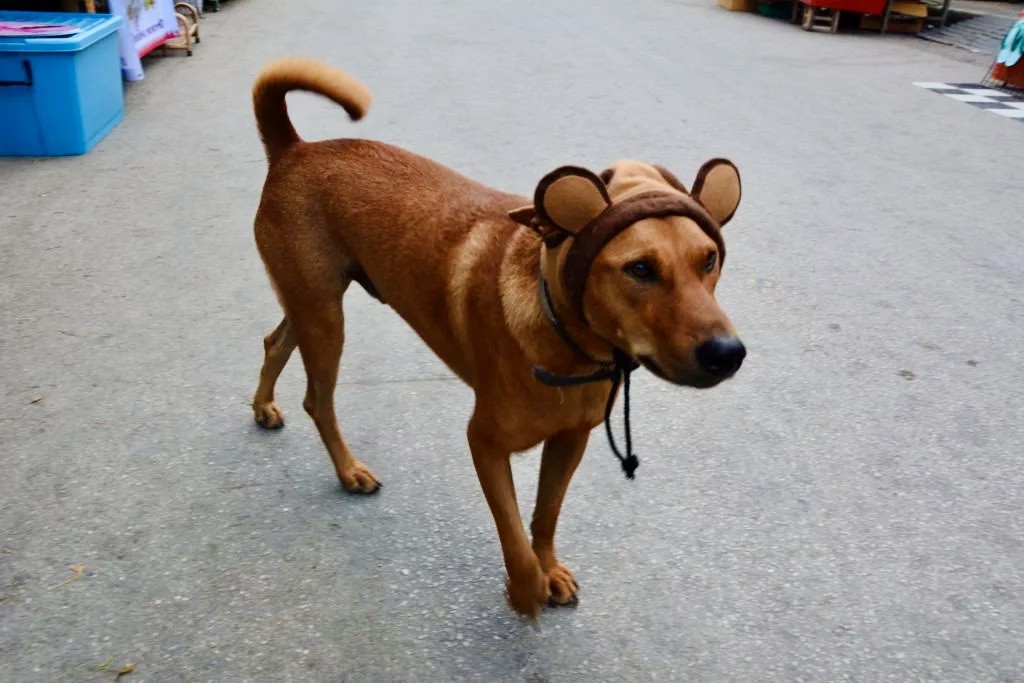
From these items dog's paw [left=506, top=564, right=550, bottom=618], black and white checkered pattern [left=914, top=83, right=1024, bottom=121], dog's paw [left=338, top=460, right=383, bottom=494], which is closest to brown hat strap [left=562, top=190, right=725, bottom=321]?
dog's paw [left=506, top=564, right=550, bottom=618]

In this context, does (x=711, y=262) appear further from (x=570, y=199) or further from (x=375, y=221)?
(x=375, y=221)

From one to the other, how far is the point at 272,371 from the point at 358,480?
527 millimetres

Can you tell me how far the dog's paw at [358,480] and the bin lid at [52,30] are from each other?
13.3 feet

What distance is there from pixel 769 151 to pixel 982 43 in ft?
24.0

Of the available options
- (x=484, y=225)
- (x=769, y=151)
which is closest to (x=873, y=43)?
(x=769, y=151)

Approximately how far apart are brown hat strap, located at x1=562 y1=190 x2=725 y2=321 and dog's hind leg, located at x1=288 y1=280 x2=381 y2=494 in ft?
3.43

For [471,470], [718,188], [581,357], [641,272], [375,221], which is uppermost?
[718,188]

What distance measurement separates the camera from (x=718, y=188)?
6.03 ft

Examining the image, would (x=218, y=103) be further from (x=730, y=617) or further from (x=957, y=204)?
(x=730, y=617)

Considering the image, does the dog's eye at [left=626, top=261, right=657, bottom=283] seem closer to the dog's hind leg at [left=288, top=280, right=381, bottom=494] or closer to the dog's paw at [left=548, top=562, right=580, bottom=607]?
the dog's paw at [left=548, top=562, right=580, bottom=607]

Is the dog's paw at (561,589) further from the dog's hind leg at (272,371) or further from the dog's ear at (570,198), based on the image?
the dog's hind leg at (272,371)

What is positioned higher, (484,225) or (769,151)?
(484,225)

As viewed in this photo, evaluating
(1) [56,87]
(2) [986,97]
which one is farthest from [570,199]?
(2) [986,97]

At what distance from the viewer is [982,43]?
1152cm
